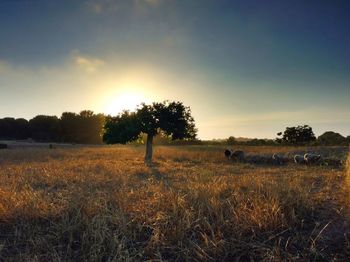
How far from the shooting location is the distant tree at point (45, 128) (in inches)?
3738

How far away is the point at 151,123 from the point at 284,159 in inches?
467

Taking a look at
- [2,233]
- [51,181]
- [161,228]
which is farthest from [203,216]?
[51,181]

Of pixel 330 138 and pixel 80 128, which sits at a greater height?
pixel 80 128

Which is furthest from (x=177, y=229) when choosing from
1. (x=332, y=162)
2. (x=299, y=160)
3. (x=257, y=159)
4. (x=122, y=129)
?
(x=122, y=129)

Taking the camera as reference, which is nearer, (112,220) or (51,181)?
(112,220)

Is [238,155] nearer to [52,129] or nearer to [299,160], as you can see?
[299,160]

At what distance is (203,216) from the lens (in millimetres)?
6820

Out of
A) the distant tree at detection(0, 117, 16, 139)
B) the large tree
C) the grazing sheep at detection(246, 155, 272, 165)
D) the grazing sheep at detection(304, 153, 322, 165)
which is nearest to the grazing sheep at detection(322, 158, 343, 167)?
the grazing sheep at detection(304, 153, 322, 165)

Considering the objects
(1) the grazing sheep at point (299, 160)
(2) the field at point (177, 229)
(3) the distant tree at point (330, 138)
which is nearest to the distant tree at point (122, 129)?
(1) the grazing sheep at point (299, 160)

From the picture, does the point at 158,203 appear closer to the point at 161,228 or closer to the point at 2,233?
the point at 161,228

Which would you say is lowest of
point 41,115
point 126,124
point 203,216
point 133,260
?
point 133,260

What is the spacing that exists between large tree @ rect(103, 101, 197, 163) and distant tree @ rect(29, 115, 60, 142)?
223ft

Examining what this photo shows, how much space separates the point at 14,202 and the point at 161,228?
3.49m

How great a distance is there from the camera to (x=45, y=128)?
9625 cm
